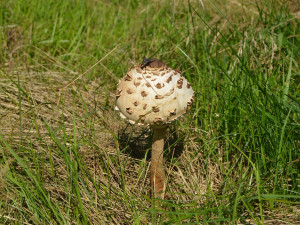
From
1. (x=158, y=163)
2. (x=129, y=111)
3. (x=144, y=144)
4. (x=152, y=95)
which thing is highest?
(x=152, y=95)

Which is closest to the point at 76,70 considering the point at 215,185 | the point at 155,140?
the point at 155,140

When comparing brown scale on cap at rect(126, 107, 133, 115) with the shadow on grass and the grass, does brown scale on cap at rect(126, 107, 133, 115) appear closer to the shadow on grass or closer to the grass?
the grass

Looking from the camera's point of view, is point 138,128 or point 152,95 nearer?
point 152,95

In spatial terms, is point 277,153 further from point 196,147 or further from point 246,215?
point 196,147

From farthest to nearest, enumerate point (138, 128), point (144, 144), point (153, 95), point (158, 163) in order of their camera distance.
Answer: point (138, 128), point (144, 144), point (158, 163), point (153, 95)

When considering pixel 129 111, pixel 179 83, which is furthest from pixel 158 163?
pixel 179 83

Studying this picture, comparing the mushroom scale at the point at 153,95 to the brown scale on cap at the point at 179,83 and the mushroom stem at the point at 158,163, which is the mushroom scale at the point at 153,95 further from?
the mushroom stem at the point at 158,163

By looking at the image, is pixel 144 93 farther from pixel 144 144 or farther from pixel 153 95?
pixel 144 144
